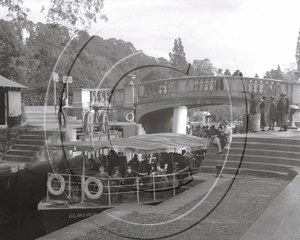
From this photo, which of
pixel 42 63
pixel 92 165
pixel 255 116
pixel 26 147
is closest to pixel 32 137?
pixel 26 147

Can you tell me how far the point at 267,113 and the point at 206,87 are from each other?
6.64 m

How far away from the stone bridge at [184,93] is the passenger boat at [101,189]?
39.8 feet

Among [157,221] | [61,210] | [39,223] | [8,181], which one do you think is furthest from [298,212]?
[8,181]

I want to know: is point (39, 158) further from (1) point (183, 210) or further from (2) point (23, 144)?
(1) point (183, 210)

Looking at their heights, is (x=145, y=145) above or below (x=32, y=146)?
above

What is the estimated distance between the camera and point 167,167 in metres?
15.1

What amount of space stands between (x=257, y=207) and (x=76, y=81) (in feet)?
85.2

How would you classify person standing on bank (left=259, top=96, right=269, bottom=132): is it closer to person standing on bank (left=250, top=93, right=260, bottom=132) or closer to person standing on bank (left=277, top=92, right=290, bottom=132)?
person standing on bank (left=250, top=93, right=260, bottom=132)

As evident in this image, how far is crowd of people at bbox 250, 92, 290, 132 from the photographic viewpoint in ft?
67.6

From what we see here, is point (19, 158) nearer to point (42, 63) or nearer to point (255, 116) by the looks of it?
point (255, 116)

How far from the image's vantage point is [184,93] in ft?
91.1

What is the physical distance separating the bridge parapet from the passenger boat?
13.0 m

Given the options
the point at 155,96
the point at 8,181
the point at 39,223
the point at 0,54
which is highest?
the point at 0,54

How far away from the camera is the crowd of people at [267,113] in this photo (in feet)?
67.6
